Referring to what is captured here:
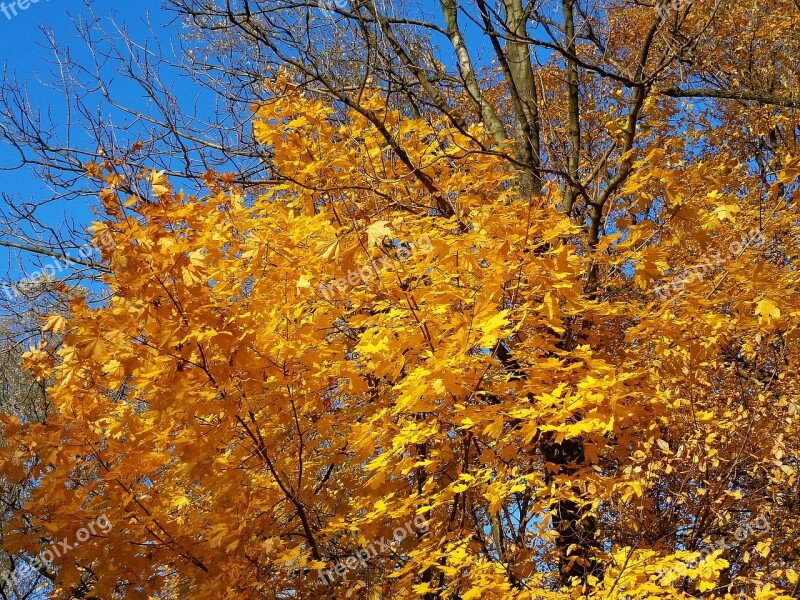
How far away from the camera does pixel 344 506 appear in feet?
12.9

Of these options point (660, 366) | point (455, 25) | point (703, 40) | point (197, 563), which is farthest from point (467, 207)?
point (703, 40)

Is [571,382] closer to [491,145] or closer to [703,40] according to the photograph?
[491,145]

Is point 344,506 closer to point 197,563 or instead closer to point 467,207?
point 197,563

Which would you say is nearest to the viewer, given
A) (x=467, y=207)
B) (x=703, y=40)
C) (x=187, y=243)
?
(x=187, y=243)

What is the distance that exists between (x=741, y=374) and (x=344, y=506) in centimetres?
326

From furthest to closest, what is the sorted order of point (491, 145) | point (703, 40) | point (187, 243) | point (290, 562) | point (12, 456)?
point (703, 40) < point (491, 145) < point (290, 562) < point (12, 456) < point (187, 243)

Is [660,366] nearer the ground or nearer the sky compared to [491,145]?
nearer the ground

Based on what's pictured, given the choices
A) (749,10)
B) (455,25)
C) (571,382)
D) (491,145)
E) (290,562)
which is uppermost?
(749,10)

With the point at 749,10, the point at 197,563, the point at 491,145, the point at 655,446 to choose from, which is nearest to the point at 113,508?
the point at 197,563

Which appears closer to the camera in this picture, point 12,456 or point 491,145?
point 12,456

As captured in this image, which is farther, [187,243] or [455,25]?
[455,25]

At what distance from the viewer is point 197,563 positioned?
3.28 m

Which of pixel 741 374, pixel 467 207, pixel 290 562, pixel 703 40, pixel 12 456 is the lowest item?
pixel 290 562

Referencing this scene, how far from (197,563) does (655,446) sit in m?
2.77
